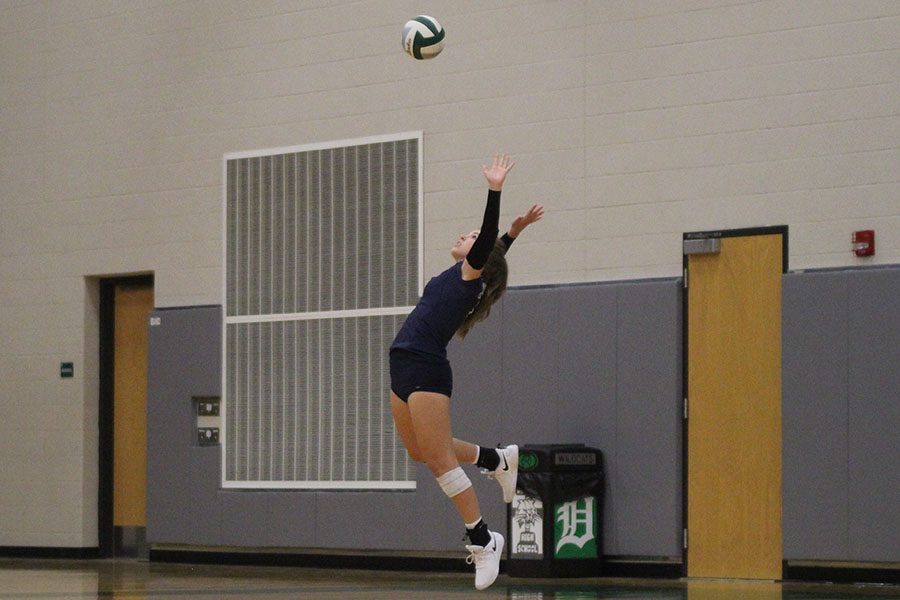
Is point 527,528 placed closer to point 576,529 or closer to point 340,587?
point 576,529

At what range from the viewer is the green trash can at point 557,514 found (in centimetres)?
1085

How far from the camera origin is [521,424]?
1158 cm

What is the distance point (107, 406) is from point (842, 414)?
7.44 metres

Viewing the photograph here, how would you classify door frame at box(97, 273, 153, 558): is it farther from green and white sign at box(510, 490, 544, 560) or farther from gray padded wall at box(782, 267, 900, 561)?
gray padded wall at box(782, 267, 900, 561)

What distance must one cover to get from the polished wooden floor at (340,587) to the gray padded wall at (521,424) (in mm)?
438

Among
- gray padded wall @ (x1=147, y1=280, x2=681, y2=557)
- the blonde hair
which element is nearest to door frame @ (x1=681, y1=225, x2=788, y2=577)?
gray padded wall @ (x1=147, y1=280, x2=681, y2=557)

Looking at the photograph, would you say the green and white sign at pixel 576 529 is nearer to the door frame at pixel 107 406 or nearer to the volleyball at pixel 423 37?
the volleyball at pixel 423 37

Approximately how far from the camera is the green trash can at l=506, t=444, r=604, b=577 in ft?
35.6

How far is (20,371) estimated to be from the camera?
575 inches

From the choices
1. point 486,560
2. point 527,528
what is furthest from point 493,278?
point 527,528

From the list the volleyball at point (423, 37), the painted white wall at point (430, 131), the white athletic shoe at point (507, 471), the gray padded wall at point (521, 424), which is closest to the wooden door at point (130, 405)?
the painted white wall at point (430, 131)

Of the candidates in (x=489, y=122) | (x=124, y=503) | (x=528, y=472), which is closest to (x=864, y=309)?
(x=528, y=472)

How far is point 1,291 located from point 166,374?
2452 millimetres

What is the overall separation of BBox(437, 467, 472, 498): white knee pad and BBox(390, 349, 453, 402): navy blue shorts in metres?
0.41
